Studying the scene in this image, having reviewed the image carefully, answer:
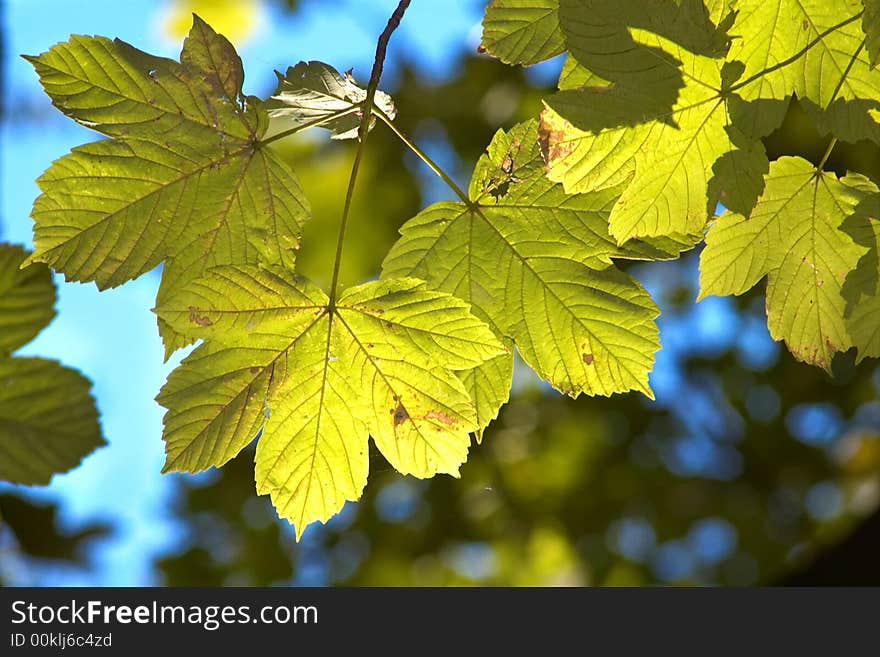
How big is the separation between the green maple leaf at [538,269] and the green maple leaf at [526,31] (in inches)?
5.1

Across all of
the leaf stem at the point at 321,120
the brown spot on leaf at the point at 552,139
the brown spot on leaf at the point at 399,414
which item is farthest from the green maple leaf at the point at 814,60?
the brown spot on leaf at the point at 399,414

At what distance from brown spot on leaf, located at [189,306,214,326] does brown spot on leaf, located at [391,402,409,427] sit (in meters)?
0.32

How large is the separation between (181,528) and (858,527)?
5.55 metres

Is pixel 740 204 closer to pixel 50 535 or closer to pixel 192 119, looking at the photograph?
pixel 192 119

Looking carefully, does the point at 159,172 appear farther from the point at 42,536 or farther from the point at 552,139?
the point at 42,536

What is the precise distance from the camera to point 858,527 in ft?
12.1

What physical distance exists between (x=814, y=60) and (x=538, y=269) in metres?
0.50

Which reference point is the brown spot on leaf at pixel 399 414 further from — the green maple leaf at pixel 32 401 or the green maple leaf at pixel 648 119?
the green maple leaf at pixel 32 401

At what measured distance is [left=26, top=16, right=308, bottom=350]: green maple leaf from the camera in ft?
4.15

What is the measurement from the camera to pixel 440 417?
1.29m

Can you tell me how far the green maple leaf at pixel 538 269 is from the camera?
1.34 meters

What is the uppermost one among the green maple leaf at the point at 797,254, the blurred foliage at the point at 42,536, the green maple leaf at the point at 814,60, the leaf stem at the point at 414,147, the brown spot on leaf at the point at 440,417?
the blurred foliage at the point at 42,536

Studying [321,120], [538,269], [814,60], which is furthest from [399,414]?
[814,60]
